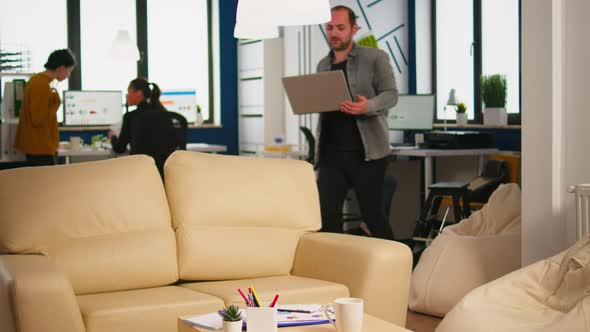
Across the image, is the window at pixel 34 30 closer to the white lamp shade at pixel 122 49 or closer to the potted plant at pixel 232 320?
the white lamp shade at pixel 122 49

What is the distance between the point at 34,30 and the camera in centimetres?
855

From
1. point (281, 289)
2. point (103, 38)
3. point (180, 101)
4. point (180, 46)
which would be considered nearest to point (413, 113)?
point (180, 101)

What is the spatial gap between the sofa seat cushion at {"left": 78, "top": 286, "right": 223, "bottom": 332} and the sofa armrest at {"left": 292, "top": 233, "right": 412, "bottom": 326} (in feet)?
1.74

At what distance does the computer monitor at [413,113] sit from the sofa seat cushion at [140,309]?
436 cm

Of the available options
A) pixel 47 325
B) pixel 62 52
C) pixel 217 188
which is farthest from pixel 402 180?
pixel 47 325

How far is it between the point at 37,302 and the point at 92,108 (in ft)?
19.3

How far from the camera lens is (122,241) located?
10.5 ft

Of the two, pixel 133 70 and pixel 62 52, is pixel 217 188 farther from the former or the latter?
pixel 133 70

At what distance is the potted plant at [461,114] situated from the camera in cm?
720

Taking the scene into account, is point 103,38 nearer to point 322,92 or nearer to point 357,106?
point 322,92

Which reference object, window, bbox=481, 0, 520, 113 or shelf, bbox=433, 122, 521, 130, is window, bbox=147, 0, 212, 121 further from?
window, bbox=481, 0, 520, 113

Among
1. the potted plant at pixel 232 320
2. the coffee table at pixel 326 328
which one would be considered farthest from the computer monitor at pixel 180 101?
the potted plant at pixel 232 320

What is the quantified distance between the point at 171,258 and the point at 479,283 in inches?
67.7

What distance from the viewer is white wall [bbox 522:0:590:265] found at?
382 cm
